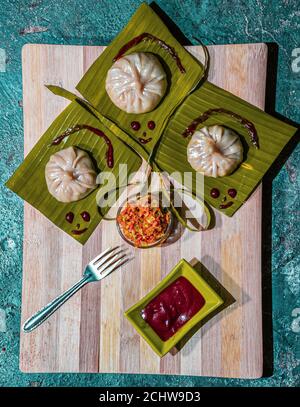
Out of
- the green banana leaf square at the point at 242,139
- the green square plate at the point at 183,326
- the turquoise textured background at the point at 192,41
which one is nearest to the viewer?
the green square plate at the point at 183,326

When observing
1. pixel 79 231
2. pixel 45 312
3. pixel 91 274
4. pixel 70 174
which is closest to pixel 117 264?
pixel 91 274

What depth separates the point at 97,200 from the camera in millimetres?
3428

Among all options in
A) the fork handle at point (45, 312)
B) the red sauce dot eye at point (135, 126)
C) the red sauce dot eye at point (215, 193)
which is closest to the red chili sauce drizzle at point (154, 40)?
the red sauce dot eye at point (135, 126)

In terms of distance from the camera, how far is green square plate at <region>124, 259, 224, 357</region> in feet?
10.6

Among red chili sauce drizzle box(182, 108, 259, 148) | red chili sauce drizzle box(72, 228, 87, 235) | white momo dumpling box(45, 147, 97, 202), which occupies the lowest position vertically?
red chili sauce drizzle box(72, 228, 87, 235)

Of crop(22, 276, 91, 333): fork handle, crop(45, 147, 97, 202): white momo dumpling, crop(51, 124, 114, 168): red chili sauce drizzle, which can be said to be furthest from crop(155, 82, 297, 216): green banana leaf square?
crop(22, 276, 91, 333): fork handle

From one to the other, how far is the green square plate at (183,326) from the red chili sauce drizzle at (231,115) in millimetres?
938

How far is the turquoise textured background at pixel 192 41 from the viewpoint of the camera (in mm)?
3559

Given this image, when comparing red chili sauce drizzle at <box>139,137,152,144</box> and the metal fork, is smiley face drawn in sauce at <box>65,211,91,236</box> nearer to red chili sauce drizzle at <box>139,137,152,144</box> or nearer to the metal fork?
the metal fork

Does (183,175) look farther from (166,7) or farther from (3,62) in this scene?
(3,62)

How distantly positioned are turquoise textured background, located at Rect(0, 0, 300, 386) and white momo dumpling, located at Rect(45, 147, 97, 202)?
43 centimetres

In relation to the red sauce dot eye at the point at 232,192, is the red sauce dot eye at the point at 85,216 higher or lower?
lower

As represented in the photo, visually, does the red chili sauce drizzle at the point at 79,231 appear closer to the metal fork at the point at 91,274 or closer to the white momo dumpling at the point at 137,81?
the metal fork at the point at 91,274
